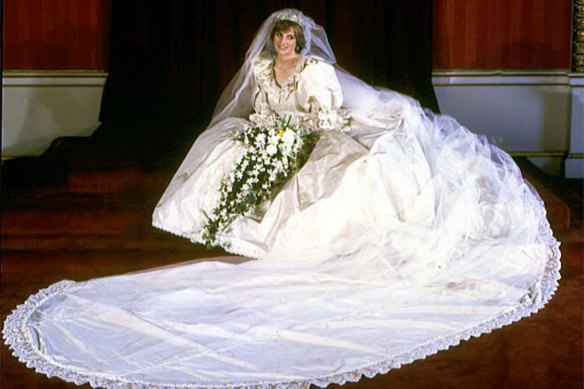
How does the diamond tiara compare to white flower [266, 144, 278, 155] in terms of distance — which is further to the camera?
the diamond tiara

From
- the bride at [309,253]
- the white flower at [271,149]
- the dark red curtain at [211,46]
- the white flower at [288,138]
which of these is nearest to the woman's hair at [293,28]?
the bride at [309,253]

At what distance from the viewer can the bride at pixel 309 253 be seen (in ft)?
12.1

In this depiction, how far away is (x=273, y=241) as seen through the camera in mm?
4773

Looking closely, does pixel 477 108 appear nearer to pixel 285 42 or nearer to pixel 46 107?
pixel 285 42

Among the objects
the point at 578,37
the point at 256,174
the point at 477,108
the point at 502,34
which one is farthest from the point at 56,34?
the point at 578,37

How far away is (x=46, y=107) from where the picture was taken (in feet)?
23.5

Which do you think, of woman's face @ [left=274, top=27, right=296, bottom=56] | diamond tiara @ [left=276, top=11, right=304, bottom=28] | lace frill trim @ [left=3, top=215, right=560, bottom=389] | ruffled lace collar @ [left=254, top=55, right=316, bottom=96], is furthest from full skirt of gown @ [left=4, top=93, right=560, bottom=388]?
diamond tiara @ [left=276, top=11, right=304, bottom=28]

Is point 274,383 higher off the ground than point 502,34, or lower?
lower

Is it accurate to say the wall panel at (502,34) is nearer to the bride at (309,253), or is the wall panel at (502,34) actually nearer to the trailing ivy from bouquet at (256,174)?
the bride at (309,253)

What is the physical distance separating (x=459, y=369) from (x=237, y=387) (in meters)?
0.90

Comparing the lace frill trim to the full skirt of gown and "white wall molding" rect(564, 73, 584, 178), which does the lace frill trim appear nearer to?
the full skirt of gown

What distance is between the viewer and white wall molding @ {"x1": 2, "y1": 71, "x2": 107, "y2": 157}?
7137mm

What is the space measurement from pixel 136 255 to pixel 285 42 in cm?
153

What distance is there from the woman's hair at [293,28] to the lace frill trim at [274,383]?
195 centimetres
